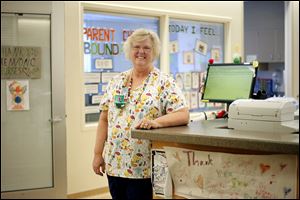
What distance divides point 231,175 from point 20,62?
2.81m

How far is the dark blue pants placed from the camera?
2408 millimetres

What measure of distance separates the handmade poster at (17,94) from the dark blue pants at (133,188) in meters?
1.98

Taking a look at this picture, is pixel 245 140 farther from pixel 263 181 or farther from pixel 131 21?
pixel 131 21

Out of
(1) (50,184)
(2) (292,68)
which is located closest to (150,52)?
(1) (50,184)

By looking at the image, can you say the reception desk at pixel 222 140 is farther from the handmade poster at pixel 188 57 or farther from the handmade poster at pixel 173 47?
the handmade poster at pixel 188 57

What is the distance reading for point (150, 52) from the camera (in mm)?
2553

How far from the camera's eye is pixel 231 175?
73.8 inches

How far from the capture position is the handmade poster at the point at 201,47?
576cm

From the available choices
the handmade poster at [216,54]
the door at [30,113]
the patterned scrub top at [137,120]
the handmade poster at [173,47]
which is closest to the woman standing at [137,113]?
the patterned scrub top at [137,120]

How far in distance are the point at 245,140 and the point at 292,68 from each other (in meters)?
5.55

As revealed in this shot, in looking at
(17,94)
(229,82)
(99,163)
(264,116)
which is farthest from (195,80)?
(264,116)

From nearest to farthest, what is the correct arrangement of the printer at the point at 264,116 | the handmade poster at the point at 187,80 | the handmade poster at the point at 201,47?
the printer at the point at 264,116
the handmade poster at the point at 187,80
the handmade poster at the point at 201,47

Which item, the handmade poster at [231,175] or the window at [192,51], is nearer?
the handmade poster at [231,175]

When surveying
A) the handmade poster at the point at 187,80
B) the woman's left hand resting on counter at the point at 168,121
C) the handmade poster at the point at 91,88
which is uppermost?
the handmade poster at the point at 187,80
